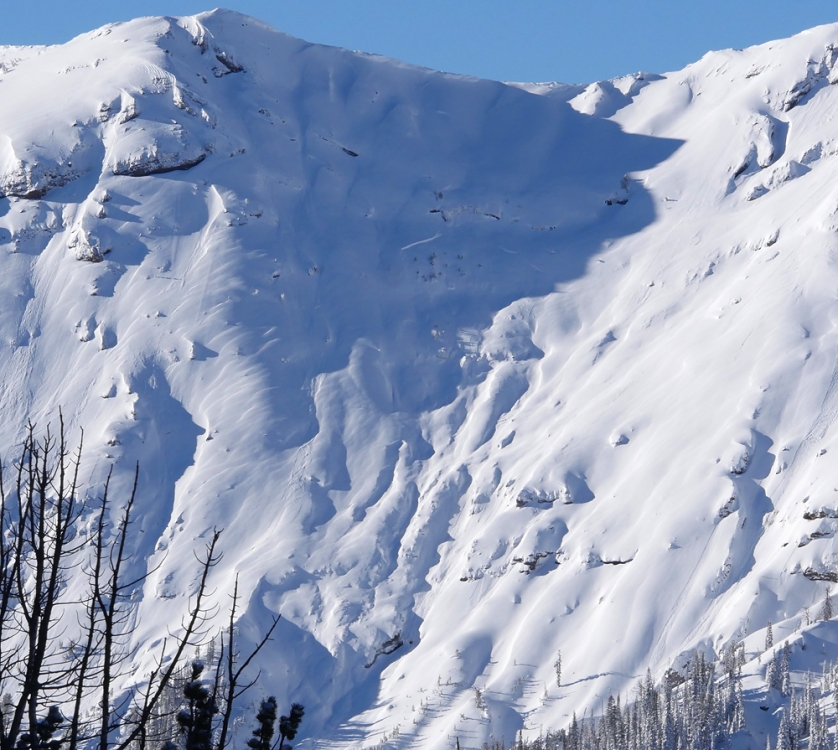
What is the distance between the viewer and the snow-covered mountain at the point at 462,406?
140m

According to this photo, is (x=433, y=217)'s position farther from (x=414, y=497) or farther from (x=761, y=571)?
(x=761, y=571)

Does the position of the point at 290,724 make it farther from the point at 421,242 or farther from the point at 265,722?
the point at 421,242

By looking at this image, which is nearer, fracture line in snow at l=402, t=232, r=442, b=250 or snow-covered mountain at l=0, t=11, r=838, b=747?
snow-covered mountain at l=0, t=11, r=838, b=747

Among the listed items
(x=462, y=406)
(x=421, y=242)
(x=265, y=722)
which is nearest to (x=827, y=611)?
(x=462, y=406)

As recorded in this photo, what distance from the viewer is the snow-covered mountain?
140500 millimetres

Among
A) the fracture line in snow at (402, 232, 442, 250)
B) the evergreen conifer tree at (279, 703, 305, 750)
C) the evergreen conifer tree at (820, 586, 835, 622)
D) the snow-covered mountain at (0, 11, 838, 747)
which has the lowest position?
the evergreen conifer tree at (279, 703, 305, 750)

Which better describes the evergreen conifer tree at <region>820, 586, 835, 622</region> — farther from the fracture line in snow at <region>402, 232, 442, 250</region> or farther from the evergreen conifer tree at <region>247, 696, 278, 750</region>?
the evergreen conifer tree at <region>247, 696, 278, 750</region>

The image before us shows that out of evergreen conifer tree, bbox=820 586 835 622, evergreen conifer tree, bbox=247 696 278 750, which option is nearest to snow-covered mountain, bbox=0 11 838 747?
evergreen conifer tree, bbox=820 586 835 622

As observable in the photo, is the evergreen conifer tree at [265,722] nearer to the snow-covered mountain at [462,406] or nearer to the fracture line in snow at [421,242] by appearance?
the snow-covered mountain at [462,406]

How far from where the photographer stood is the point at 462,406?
176 m

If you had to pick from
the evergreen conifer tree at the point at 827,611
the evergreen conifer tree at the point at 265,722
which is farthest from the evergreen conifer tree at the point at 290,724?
the evergreen conifer tree at the point at 827,611

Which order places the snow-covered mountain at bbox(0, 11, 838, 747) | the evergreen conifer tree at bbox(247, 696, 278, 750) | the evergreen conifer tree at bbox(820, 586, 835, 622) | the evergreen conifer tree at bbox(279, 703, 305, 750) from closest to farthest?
the evergreen conifer tree at bbox(247, 696, 278, 750), the evergreen conifer tree at bbox(279, 703, 305, 750), the evergreen conifer tree at bbox(820, 586, 835, 622), the snow-covered mountain at bbox(0, 11, 838, 747)

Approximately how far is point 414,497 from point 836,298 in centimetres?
5698

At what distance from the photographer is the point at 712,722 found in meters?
121
